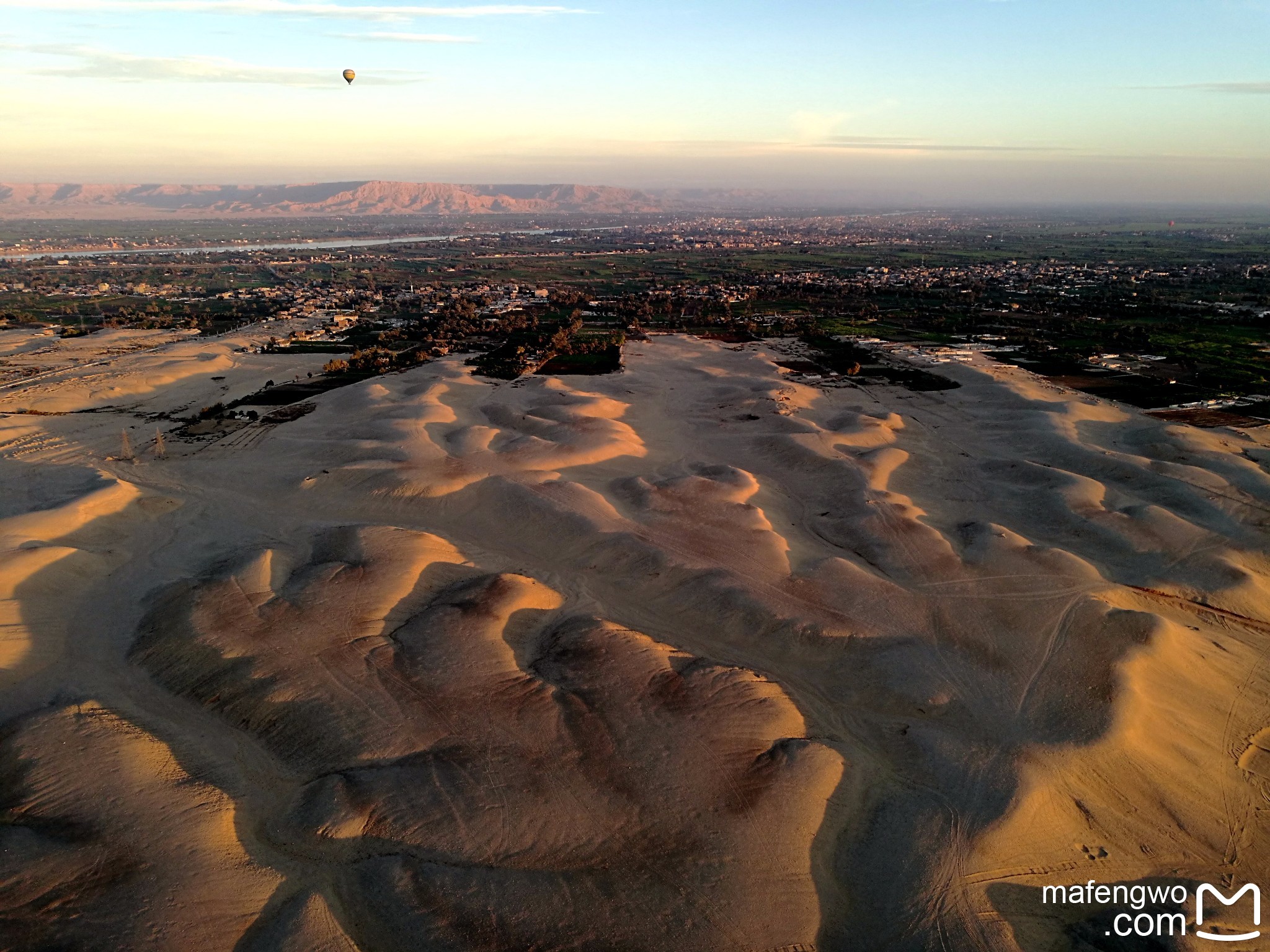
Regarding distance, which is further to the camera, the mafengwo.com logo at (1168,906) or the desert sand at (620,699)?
the desert sand at (620,699)

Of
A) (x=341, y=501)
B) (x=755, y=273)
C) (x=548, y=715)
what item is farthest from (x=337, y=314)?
(x=548, y=715)

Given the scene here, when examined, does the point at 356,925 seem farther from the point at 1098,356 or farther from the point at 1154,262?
the point at 1154,262

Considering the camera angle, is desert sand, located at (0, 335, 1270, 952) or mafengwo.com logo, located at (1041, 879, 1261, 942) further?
desert sand, located at (0, 335, 1270, 952)

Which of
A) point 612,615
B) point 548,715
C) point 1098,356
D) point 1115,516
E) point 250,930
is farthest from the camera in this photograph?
point 1098,356
